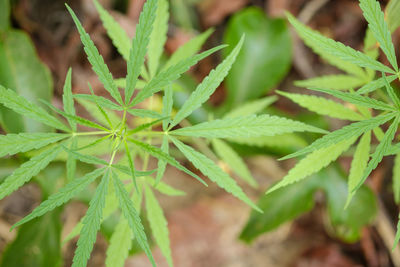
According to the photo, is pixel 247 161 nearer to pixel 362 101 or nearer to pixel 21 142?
pixel 362 101

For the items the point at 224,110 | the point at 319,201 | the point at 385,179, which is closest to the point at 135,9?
the point at 224,110

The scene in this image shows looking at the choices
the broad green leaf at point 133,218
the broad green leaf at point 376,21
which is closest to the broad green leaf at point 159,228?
the broad green leaf at point 133,218

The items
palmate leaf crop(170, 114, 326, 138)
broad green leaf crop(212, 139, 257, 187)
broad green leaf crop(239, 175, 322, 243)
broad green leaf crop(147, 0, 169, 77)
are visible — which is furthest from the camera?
broad green leaf crop(239, 175, 322, 243)

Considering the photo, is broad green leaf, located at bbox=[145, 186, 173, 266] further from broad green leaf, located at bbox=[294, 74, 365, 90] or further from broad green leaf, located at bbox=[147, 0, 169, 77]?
broad green leaf, located at bbox=[294, 74, 365, 90]

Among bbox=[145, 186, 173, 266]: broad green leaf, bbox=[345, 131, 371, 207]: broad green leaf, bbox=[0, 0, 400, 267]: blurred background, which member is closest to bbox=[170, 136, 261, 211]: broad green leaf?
bbox=[145, 186, 173, 266]: broad green leaf

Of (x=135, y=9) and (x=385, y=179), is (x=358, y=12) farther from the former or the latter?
(x=135, y=9)

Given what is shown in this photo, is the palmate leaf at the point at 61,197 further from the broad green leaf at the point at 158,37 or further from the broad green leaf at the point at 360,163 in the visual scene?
the broad green leaf at the point at 360,163
